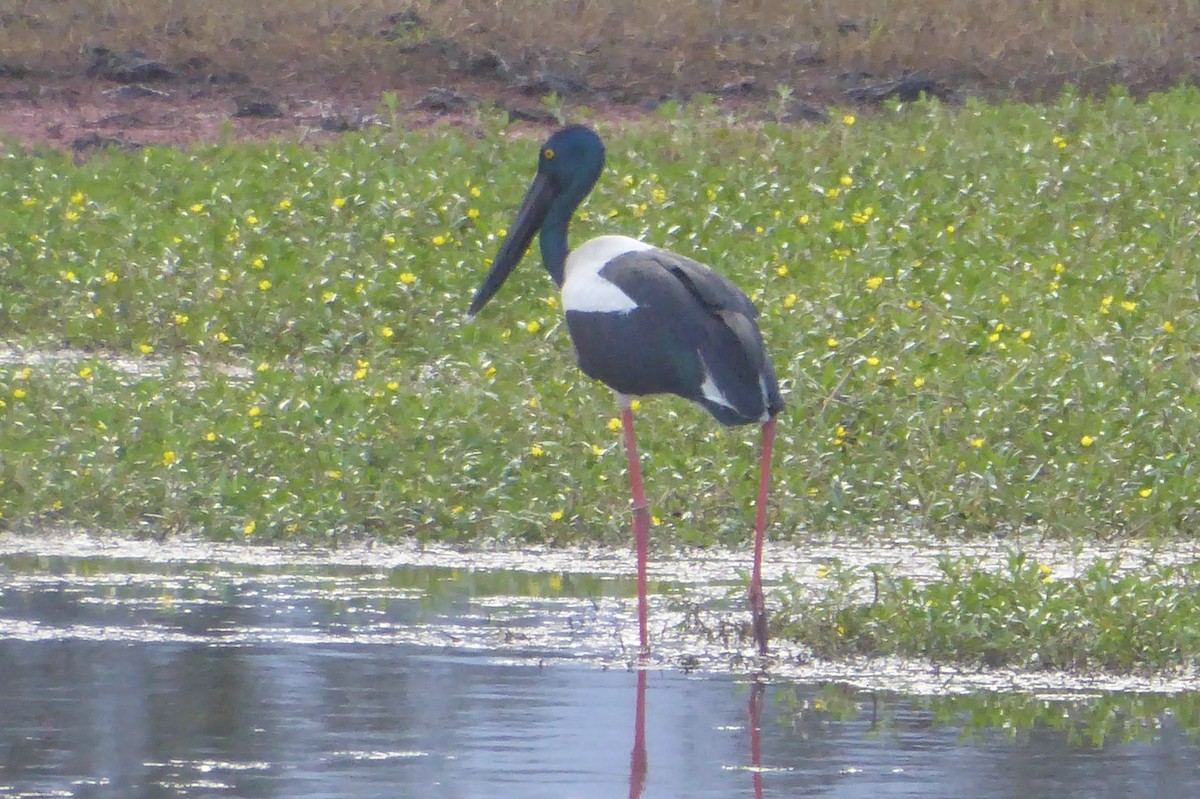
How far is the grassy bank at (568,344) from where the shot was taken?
8.18 metres

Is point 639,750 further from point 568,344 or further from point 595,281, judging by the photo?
point 568,344

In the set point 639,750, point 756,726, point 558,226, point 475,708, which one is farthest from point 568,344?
point 639,750

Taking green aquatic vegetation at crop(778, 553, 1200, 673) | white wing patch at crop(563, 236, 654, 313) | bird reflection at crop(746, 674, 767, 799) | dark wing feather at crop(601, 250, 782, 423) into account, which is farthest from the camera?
white wing patch at crop(563, 236, 654, 313)

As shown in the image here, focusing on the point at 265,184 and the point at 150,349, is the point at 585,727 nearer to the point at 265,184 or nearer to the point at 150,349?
the point at 150,349

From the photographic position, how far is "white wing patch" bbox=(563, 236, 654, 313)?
7.21m

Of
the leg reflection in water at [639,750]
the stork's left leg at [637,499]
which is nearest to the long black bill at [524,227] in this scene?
the stork's left leg at [637,499]

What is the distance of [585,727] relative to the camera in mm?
5602

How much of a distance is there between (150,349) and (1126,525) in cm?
453

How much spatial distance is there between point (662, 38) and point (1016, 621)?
14.4m

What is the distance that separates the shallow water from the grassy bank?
937mm

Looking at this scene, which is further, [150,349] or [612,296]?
[150,349]

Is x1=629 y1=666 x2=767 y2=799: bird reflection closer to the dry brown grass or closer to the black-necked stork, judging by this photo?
the black-necked stork

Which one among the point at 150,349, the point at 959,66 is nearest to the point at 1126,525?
the point at 150,349

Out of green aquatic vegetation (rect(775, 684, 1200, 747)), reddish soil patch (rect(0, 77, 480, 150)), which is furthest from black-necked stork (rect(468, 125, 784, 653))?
reddish soil patch (rect(0, 77, 480, 150))
